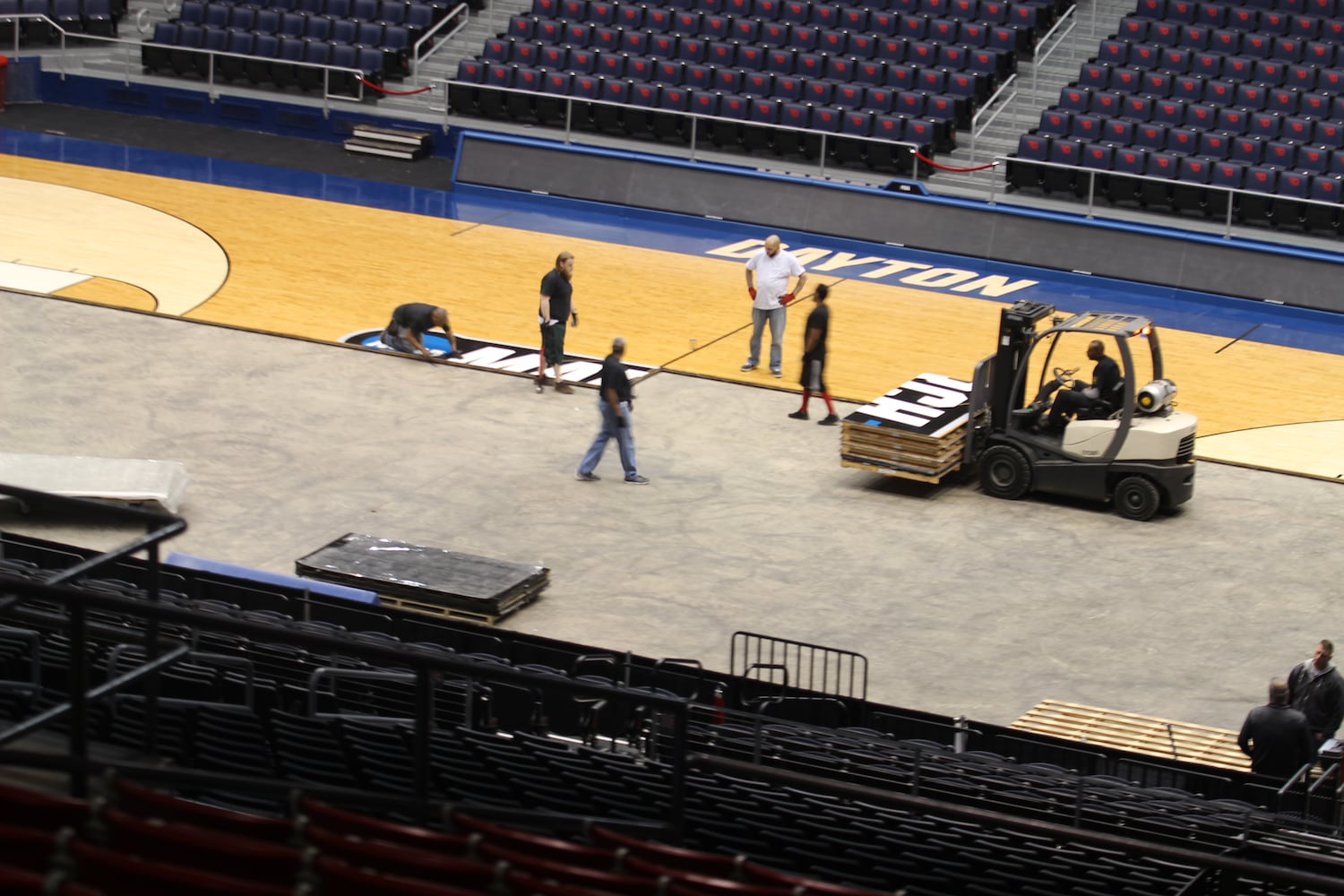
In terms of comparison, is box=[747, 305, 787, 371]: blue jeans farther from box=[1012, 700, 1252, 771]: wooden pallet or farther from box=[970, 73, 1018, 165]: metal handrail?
box=[970, 73, 1018, 165]: metal handrail

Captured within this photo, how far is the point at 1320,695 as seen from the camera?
13.4m

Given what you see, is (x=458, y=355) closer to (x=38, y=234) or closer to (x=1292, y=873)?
(x=38, y=234)

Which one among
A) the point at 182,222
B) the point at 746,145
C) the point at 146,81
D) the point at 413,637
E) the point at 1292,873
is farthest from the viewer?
the point at 146,81

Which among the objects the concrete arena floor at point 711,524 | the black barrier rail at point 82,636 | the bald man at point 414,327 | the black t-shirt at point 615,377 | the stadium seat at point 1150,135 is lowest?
the concrete arena floor at point 711,524

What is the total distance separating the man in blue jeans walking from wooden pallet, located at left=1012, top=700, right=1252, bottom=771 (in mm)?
5461

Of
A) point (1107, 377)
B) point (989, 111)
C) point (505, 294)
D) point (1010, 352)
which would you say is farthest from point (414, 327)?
point (989, 111)

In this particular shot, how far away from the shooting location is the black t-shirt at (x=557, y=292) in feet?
67.7

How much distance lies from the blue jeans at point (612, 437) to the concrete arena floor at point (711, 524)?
253 millimetres

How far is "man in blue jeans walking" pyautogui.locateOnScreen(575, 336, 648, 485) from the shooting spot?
59.0ft

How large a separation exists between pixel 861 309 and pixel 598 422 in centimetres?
600

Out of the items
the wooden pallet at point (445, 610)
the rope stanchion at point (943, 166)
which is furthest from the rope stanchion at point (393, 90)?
the wooden pallet at point (445, 610)

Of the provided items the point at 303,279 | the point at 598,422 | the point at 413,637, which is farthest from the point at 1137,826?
the point at 303,279

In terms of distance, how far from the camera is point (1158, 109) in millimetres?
28531

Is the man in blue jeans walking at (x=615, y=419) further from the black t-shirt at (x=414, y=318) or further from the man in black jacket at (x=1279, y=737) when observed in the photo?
the man in black jacket at (x=1279, y=737)
